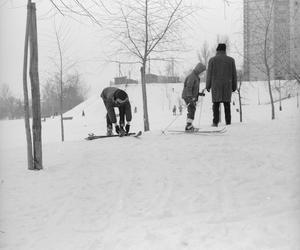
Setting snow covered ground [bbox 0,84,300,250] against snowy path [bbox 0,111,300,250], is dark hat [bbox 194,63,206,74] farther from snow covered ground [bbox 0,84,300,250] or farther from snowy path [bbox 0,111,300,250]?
snowy path [bbox 0,111,300,250]

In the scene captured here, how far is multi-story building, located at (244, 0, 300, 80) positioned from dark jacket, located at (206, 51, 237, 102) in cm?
684

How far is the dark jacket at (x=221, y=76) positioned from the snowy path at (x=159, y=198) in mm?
2946

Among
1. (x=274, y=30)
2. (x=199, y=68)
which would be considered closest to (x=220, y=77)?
(x=199, y=68)

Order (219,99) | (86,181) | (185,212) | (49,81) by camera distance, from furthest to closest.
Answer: (49,81) < (219,99) < (86,181) < (185,212)

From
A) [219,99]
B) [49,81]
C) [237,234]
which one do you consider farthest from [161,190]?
[49,81]

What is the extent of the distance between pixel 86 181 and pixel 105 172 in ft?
1.61

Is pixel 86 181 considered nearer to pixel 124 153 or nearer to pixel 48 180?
pixel 48 180

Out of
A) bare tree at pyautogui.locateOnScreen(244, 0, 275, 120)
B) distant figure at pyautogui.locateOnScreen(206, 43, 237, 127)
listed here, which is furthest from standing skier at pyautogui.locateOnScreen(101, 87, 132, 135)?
bare tree at pyautogui.locateOnScreen(244, 0, 275, 120)

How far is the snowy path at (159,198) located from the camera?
4.25m

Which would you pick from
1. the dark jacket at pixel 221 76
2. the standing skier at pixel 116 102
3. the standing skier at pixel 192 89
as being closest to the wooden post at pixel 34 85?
the standing skier at pixel 116 102

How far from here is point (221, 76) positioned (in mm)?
11406

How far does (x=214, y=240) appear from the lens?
410 cm

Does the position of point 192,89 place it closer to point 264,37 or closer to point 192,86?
point 192,86

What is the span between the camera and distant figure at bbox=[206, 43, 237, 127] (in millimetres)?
11320
